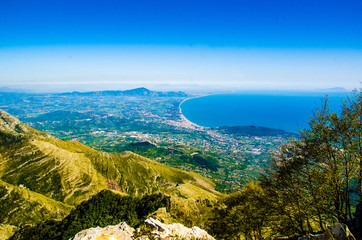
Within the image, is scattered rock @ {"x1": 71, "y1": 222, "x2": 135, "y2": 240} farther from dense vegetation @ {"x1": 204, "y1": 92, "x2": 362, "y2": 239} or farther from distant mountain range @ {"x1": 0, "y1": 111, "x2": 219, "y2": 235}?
distant mountain range @ {"x1": 0, "y1": 111, "x2": 219, "y2": 235}

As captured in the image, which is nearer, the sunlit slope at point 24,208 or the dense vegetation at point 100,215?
the dense vegetation at point 100,215

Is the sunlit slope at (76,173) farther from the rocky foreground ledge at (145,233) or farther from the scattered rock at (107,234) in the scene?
the scattered rock at (107,234)

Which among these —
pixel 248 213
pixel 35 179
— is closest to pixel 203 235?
pixel 248 213

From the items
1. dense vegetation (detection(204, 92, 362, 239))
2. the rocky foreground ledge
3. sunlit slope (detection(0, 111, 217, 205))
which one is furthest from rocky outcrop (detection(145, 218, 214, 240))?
sunlit slope (detection(0, 111, 217, 205))

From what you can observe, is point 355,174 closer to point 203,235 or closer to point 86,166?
point 203,235

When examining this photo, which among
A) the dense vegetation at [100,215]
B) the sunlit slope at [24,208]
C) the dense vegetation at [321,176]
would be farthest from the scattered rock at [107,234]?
the sunlit slope at [24,208]

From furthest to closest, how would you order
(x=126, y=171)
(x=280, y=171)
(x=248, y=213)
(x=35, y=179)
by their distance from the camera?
(x=126, y=171) → (x=35, y=179) → (x=248, y=213) → (x=280, y=171)
